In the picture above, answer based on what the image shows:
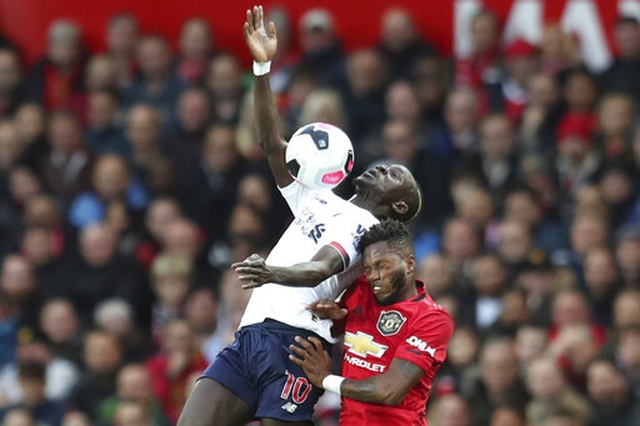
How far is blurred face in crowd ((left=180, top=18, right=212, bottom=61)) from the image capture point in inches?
591

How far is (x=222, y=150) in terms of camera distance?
1392cm

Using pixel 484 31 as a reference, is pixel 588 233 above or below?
below

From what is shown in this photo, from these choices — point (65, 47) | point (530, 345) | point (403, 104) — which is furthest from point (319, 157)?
point (65, 47)

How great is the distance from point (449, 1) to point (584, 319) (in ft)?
14.7

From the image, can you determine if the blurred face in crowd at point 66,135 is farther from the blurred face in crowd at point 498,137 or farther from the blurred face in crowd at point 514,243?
the blurred face in crowd at point 514,243

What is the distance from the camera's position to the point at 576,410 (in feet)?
35.9

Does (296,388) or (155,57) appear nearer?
(296,388)

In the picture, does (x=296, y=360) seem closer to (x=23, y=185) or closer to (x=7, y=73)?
(x=23, y=185)

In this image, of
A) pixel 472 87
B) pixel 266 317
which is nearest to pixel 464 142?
pixel 472 87

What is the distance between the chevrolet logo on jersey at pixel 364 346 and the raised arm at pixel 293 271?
0.41 m

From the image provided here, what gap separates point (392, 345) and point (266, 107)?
143 cm

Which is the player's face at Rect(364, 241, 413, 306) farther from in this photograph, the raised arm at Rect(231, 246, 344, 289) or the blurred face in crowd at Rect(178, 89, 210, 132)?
the blurred face in crowd at Rect(178, 89, 210, 132)

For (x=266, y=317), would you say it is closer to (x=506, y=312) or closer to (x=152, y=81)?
(x=506, y=312)

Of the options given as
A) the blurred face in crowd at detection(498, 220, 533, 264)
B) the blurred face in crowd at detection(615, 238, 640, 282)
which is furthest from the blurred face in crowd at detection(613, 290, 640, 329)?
the blurred face in crowd at detection(498, 220, 533, 264)
